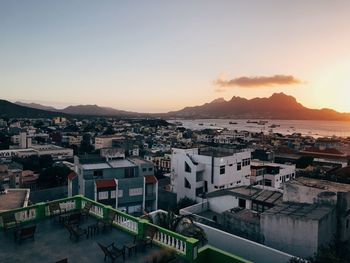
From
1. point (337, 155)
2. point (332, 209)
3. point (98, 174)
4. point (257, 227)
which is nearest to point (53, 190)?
point (98, 174)

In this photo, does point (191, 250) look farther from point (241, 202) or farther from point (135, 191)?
point (135, 191)

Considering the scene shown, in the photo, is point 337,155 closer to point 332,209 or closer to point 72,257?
point 332,209

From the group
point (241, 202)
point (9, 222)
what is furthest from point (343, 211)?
point (9, 222)

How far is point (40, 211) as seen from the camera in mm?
10469

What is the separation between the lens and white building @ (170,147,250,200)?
3509 cm

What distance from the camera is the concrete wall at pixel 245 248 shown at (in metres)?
11.5

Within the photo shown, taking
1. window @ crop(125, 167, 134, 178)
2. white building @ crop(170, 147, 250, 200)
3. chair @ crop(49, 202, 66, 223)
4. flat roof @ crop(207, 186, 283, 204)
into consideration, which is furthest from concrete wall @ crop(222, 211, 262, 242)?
white building @ crop(170, 147, 250, 200)

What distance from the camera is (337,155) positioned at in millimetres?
77000

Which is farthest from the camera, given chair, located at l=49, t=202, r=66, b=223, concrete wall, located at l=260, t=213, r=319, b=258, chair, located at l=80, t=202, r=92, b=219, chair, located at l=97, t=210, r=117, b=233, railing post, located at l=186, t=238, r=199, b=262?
concrete wall, located at l=260, t=213, r=319, b=258

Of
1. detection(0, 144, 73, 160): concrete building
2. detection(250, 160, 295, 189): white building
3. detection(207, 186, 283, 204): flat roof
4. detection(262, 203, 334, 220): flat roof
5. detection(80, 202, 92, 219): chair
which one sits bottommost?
detection(0, 144, 73, 160): concrete building

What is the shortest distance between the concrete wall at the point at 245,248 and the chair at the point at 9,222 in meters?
7.39

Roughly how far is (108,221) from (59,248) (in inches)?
74.0

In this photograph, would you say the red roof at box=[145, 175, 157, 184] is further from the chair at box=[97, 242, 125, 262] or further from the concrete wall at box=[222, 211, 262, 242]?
the chair at box=[97, 242, 125, 262]

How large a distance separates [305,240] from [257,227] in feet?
7.85
